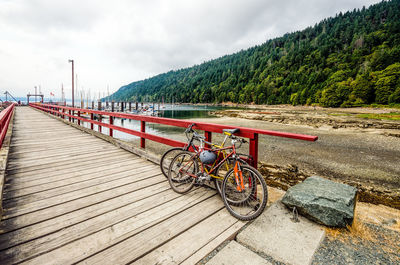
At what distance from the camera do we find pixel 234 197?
2783mm

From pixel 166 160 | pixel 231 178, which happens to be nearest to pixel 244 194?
pixel 231 178

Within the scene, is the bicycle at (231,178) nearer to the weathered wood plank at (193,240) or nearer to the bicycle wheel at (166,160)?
the weathered wood plank at (193,240)

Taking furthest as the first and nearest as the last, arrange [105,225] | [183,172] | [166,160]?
[166,160], [183,172], [105,225]

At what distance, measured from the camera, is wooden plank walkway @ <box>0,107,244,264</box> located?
6.16 feet

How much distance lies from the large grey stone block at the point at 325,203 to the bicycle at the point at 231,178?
477 millimetres

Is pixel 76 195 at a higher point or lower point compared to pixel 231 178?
lower

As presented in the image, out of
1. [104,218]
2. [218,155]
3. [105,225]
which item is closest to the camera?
[105,225]

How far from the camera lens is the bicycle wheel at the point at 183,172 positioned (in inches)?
125

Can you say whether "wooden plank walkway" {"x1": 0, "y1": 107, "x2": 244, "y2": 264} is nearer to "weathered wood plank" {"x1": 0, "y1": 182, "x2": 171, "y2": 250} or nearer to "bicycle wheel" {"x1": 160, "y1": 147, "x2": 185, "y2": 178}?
"weathered wood plank" {"x1": 0, "y1": 182, "x2": 171, "y2": 250}

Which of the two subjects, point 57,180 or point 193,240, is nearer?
point 193,240

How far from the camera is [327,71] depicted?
89.1 metres

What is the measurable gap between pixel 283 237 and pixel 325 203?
757mm

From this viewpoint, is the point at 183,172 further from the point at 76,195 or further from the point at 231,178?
the point at 76,195

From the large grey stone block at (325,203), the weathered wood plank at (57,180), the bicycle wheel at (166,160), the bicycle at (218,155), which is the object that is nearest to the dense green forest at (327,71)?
the large grey stone block at (325,203)
